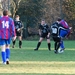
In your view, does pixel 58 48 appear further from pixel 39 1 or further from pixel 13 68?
pixel 39 1

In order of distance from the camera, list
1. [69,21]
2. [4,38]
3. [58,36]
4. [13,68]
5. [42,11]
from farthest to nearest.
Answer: [42,11]
[69,21]
[58,36]
[4,38]
[13,68]

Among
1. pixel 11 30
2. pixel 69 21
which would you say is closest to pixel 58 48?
pixel 11 30

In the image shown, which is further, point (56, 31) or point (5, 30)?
point (56, 31)

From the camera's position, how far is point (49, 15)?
2032 inches

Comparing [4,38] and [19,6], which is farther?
[19,6]

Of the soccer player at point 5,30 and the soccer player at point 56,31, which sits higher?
the soccer player at point 5,30

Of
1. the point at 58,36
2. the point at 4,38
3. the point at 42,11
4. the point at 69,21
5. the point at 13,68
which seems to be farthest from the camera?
the point at 42,11

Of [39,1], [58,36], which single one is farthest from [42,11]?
[58,36]

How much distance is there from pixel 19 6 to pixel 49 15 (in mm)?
6914

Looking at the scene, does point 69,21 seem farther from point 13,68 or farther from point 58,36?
point 13,68

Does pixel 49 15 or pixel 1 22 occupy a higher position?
pixel 1 22

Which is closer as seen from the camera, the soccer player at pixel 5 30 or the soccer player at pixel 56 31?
the soccer player at pixel 5 30

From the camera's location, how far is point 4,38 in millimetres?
15234

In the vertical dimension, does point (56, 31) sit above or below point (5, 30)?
below
